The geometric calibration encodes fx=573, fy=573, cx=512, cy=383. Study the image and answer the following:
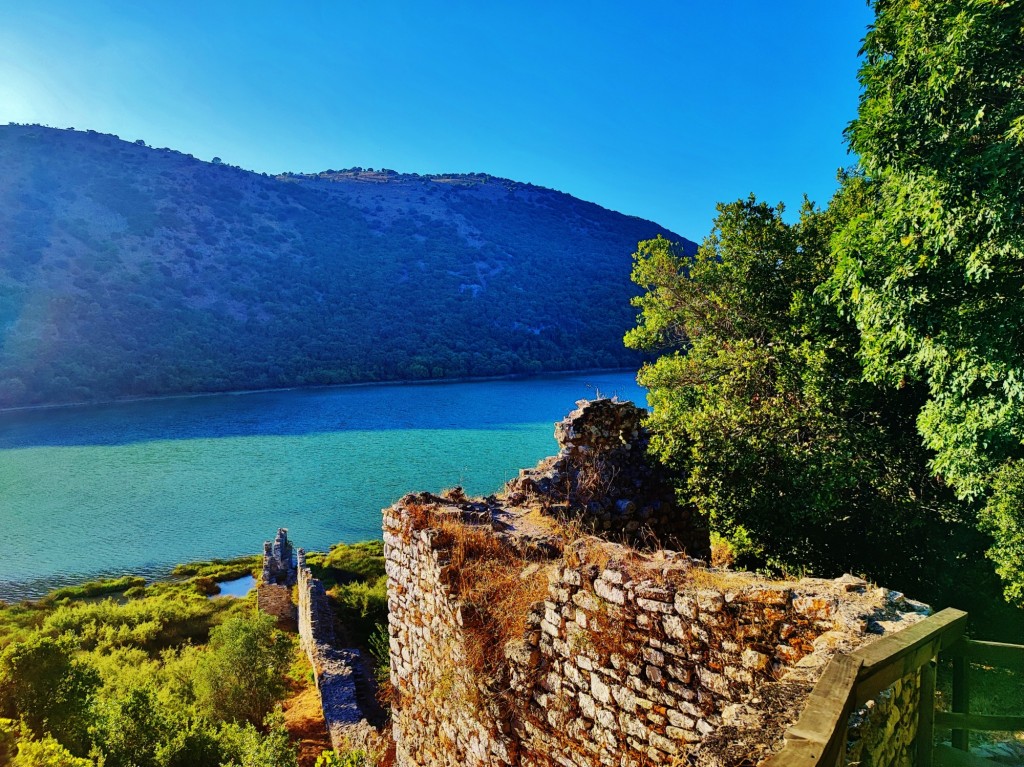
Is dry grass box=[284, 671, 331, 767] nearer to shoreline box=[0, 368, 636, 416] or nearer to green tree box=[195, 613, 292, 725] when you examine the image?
green tree box=[195, 613, 292, 725]

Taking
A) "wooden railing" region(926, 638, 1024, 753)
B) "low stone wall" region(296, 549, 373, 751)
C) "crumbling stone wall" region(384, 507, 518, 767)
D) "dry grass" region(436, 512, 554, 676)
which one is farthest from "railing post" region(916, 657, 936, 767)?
"low stone wall" region(296, 549, 373, 751)

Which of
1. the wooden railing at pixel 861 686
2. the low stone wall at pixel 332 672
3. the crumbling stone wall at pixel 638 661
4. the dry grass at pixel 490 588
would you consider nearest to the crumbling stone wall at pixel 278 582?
the low stone wall at pixel 332 672

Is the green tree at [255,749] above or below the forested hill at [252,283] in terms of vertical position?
below

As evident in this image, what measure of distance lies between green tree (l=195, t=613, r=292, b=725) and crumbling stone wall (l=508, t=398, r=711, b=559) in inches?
290

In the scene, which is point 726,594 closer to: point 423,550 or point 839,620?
point 839,620

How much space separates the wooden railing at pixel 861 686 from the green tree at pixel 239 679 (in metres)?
11.5

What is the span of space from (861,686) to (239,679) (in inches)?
477

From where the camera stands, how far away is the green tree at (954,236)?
17.6 feet

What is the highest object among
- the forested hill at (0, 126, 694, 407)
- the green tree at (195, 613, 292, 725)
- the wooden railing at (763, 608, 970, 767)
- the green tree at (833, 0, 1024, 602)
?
the forested hill at (0, 126, 694, 407)

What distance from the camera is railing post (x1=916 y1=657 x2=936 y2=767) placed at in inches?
98.2

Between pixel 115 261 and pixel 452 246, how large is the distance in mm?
67022

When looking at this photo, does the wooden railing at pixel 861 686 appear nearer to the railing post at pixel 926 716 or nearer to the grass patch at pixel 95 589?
the railing post at pixel 926 716

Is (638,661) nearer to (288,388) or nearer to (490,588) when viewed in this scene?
(490,588)

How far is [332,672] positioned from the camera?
36.9 ft
